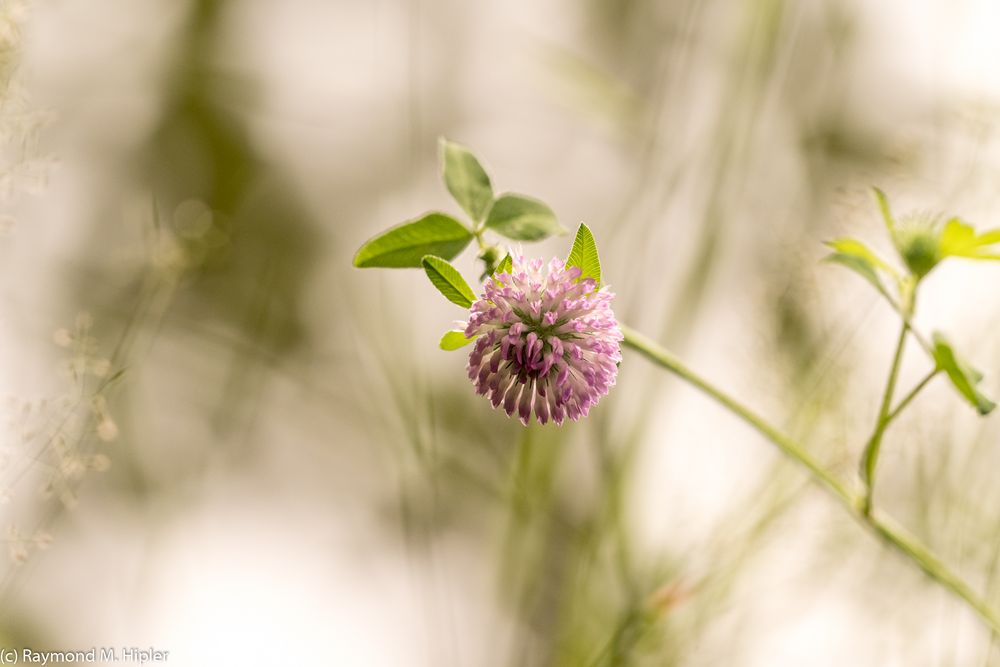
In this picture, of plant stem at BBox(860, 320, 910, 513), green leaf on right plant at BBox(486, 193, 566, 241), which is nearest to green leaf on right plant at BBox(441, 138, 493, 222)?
green leaf on right plant at BBox(486, 193, 566, 241)

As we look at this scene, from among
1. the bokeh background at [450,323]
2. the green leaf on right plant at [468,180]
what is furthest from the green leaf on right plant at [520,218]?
the bokeh background at [450,323]

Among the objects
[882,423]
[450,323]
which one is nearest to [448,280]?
[882,423]

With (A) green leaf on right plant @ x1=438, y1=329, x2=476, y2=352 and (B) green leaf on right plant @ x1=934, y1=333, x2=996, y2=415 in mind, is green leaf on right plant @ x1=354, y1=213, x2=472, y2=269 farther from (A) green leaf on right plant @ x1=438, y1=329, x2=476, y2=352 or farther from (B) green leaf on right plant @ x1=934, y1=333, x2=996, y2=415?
(B) green leaf on right plant @ x1=934, y1=333, x2=996, y2=415

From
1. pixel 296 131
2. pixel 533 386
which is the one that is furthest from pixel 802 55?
pixel 533 386

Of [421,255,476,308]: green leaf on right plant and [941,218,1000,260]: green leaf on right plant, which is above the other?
[941,218,1000,260]: green leaf on right plant

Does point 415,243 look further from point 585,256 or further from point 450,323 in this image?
point 450,323

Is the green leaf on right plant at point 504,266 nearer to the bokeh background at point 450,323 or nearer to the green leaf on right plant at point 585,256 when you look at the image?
the green leaf on right plant at point 585,256

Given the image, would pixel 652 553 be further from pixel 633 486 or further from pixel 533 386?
pixel 533 386
